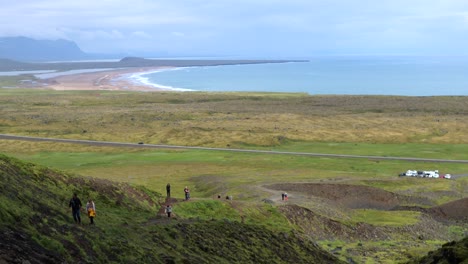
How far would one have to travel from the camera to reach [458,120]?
126 metres

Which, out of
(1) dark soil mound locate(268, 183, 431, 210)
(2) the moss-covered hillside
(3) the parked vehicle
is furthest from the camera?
(3) the parked vehicle

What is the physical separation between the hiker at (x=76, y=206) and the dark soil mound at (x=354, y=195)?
115 feet

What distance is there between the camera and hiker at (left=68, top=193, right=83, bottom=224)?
1083 inches

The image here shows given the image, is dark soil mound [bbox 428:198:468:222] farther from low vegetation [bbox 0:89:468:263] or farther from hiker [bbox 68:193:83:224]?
hiker [bbox 68:193:83:224]

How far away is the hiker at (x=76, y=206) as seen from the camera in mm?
27516

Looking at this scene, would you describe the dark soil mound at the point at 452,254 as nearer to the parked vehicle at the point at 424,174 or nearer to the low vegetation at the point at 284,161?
the low vegetation at the point at 284,161

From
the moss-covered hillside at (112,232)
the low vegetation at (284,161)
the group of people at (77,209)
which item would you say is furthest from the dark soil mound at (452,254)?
the group of people at (77,209)

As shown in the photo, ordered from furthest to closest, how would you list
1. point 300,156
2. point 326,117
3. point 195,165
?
point 326,117, point 300,156, point 195,165

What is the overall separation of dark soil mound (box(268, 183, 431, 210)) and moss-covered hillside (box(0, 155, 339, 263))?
18429 mm

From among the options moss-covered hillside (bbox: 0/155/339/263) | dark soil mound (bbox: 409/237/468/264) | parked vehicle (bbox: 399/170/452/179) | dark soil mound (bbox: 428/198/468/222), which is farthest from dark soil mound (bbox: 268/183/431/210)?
dark soil mound (bbox: 409/237/468/264)

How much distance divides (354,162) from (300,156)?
9299 mm

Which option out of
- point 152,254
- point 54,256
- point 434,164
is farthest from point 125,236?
point 434,164

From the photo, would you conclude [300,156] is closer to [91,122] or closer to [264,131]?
[264,131]

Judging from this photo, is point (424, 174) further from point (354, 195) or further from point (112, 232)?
point (112, 232)
